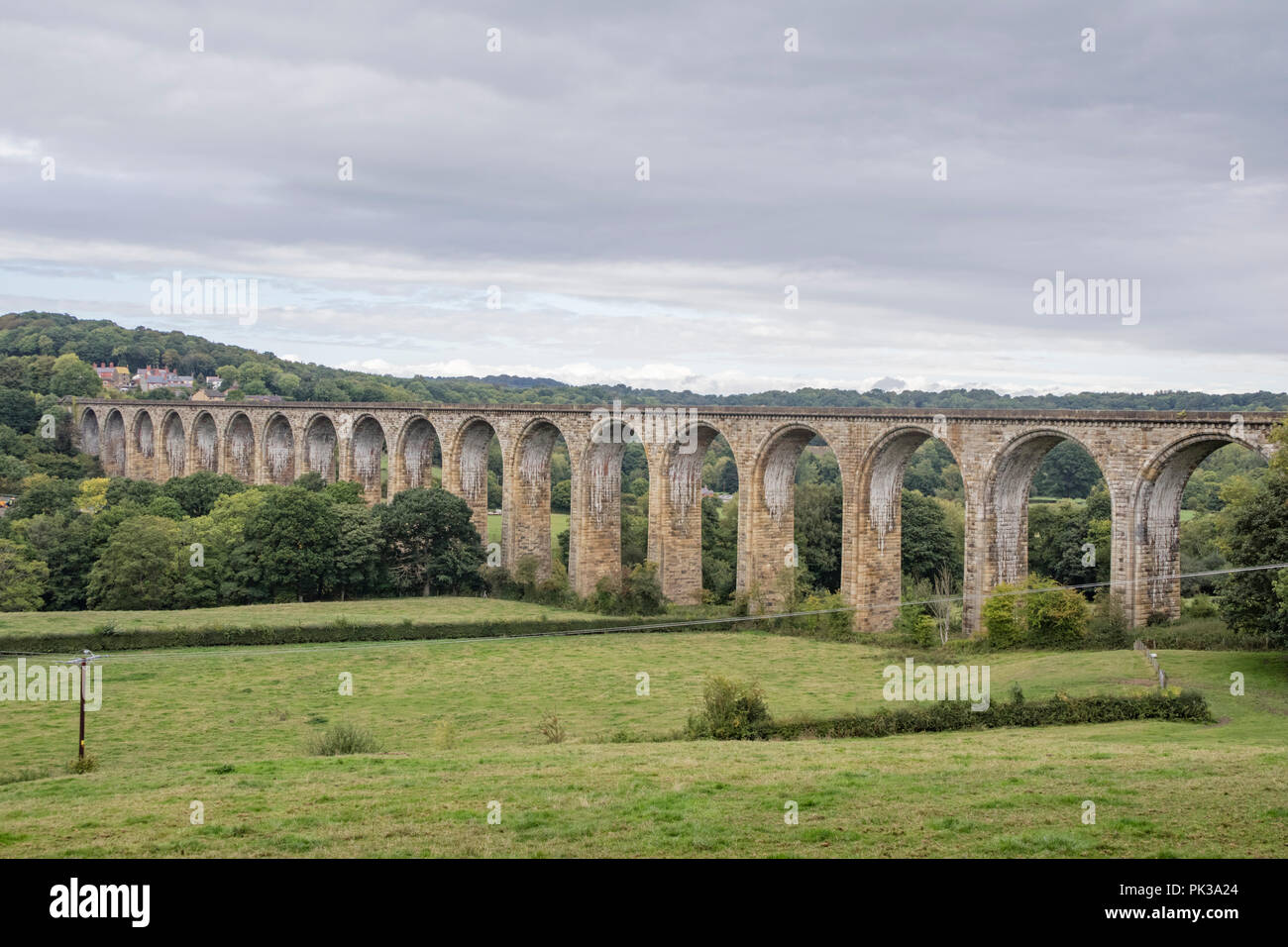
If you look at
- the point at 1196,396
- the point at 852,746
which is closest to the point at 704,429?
the point at 852,746

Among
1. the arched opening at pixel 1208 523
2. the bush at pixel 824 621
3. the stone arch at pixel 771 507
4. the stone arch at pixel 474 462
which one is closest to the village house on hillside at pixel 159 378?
the stone arch at pixel 474 462

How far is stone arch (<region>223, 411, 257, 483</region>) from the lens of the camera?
266ft

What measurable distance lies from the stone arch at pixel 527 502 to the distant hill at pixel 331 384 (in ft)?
49.3

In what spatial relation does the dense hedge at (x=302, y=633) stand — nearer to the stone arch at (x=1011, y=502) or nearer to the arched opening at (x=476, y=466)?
the stone arch at (x=1011, y=502)

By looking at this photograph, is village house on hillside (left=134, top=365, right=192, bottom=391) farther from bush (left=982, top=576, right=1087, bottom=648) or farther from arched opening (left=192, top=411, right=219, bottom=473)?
bush (left=982, top=576, right=1087, bottom=648)

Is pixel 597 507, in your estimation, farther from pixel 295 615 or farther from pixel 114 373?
pixel 114 373

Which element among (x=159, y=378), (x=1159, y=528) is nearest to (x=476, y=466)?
(x=1159, y=528)

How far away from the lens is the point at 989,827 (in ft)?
42.7

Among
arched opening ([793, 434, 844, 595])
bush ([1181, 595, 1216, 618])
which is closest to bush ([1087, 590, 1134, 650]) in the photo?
bush ([1181, 595, 1216, 618])

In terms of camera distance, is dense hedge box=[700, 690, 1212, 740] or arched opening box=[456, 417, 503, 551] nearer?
dense hedge box=[700, 690, 1212, 740]

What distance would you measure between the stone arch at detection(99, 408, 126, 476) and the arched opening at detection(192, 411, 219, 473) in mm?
13115

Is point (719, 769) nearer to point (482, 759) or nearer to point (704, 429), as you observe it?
point (482, 759)

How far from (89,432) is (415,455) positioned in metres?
47.4

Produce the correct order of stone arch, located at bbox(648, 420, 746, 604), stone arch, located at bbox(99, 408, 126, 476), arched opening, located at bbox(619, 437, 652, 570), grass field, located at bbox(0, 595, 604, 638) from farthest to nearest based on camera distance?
stone arch, located at bbox(99, 408, 126, 476) → arched opening, located at bbox(619, 437, 652, 570) → stone arch, located at bbox(648, 420, 746, 604) → grass field, located at bbox(0, 595, 604, 638)
